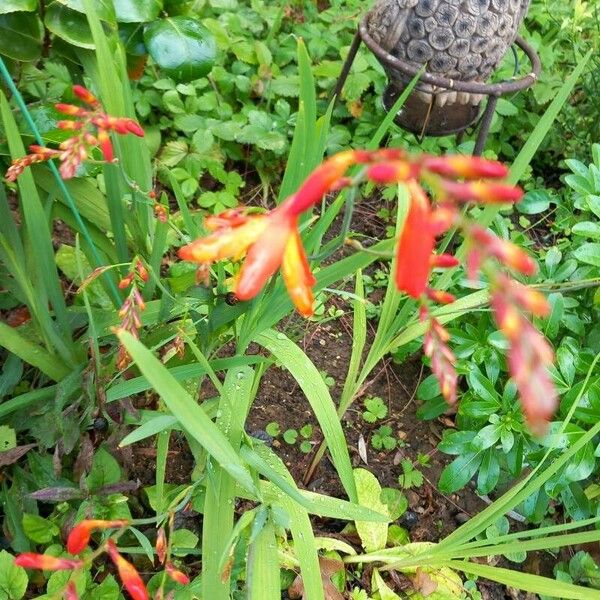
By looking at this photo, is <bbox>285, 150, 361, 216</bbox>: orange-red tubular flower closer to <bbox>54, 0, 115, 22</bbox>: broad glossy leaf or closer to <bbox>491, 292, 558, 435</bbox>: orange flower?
<bbox>491, 292, 558, 435</bbox>: orange flower

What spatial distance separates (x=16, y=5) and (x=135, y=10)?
212 millimetres

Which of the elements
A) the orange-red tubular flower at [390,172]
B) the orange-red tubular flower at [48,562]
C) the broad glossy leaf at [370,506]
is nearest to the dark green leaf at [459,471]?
the broad glossy leaf at [370,506]

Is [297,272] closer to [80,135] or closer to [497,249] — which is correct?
[497,249]

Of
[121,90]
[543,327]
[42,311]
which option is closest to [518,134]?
[543,327]

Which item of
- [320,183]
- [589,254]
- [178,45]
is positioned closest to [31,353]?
[178,45]

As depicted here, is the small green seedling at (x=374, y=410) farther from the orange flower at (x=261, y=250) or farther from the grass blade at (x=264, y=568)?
the orange flower at (x=261, y=250)

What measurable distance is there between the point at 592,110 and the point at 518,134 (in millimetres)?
259

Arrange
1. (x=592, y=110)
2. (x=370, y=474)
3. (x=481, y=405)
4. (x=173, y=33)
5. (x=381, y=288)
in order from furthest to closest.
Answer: (x=592, y=110) → (x=381, y=288) → (x=370, y=474) → (x=481, y=405) → (x=173, y=33)

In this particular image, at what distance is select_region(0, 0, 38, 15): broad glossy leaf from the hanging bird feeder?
3.01 feet

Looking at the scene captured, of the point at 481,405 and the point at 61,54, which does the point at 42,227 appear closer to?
the point at 61,54

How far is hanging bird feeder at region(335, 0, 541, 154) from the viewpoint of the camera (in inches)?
63.4

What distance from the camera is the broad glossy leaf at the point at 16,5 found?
0.99 metres

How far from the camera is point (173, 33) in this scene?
46.7 inches

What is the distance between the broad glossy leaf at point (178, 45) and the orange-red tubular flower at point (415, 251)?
941 millimetres
